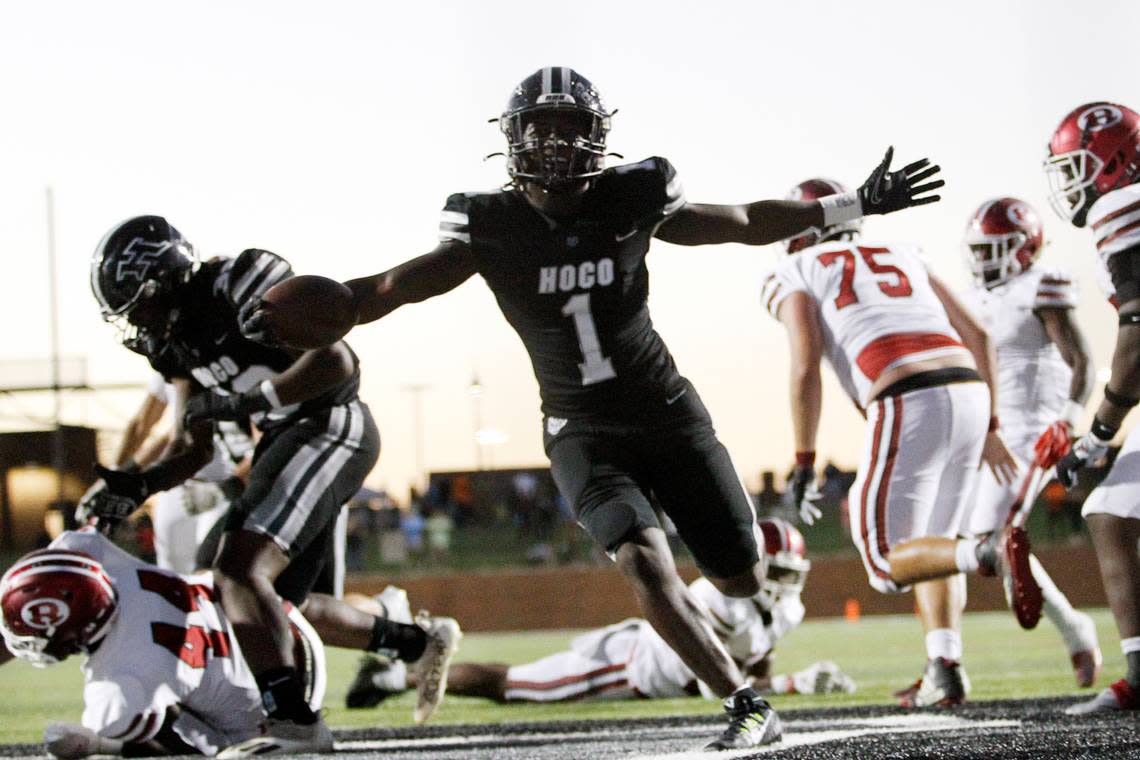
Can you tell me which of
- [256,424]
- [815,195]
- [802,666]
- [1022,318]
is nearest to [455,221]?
[256,424]

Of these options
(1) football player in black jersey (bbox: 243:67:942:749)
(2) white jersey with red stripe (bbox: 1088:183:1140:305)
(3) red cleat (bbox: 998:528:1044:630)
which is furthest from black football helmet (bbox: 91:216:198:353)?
(2) white jersey with red stripe (bbox: 1088:183:1140:305)

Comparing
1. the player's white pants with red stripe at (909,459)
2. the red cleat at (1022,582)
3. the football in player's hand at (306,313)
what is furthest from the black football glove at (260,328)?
the player's white pants with red stripe at (909,459)

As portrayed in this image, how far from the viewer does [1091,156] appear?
15.4 feet

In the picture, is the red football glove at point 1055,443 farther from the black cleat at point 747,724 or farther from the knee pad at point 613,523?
the knee pad at point 613,523

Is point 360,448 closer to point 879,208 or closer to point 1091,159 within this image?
point 879,208

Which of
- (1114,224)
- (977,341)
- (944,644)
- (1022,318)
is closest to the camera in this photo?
(1114,224)

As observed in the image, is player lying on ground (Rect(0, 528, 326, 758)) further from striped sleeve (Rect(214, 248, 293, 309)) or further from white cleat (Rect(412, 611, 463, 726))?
white cleat (Rect(412, 611, 463, 726))

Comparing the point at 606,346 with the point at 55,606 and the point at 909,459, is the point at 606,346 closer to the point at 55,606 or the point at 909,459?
the point at 55,606

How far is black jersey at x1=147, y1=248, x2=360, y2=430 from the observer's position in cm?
447

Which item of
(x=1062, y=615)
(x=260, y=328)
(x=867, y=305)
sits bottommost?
(x=1062, y=615)

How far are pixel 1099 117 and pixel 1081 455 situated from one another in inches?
41.2

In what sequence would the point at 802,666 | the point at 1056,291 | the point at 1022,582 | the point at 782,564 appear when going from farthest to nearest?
the point at 802,666 → the point at 1056,291 → the point at 782,564 → the point at 1022,582

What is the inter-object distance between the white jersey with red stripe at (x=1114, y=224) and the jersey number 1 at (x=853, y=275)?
3.30 ft

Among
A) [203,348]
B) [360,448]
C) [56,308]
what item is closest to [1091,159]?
[360,448]
